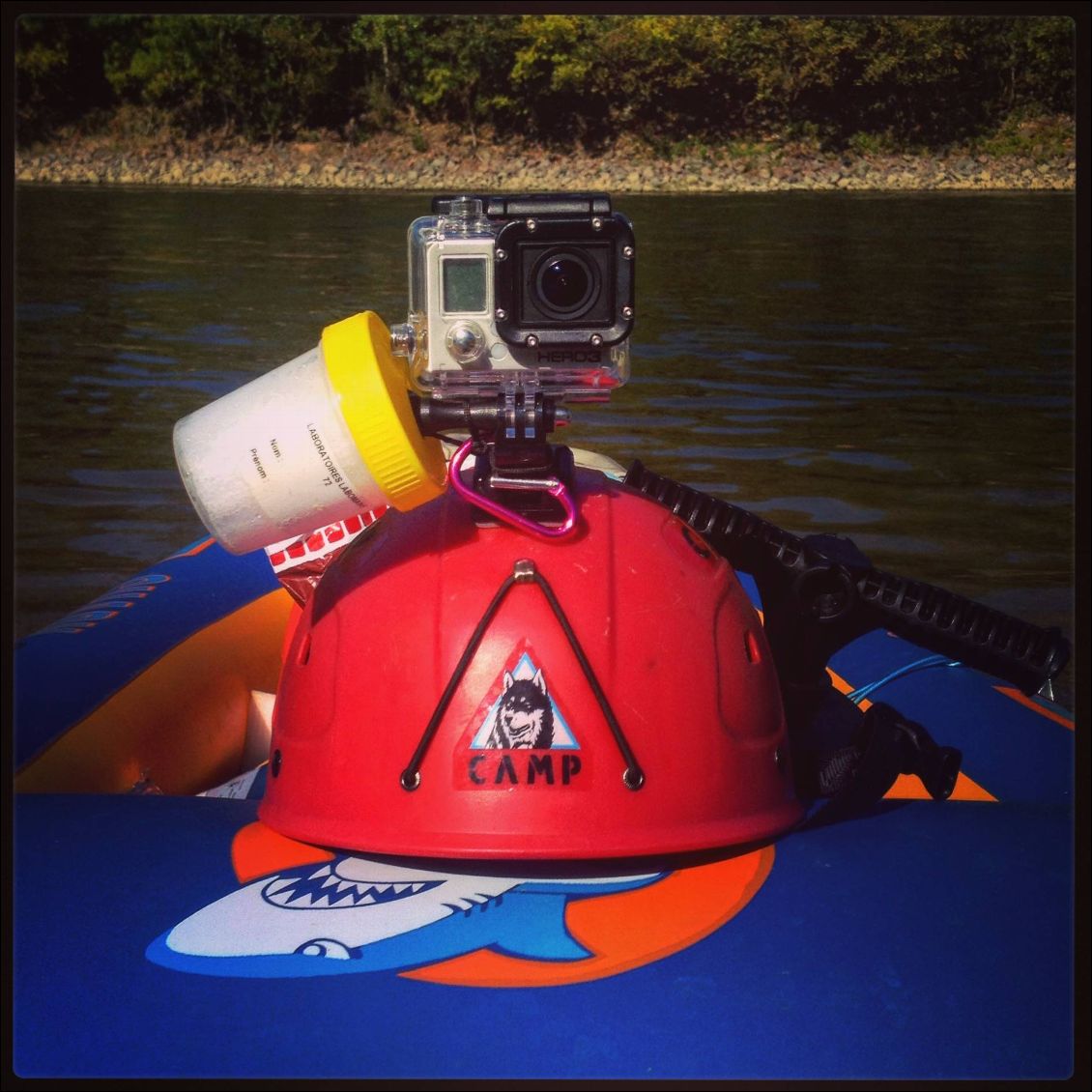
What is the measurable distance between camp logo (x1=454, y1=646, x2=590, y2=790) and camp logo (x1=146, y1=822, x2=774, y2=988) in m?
0.11

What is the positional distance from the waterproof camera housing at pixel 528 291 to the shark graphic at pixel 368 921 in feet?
1.55

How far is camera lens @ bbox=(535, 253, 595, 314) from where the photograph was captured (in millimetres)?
1401

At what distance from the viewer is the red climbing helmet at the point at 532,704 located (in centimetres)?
140

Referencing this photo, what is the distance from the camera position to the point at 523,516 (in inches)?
57.5

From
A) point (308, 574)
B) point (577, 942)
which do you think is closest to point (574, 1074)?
point (577, 942)

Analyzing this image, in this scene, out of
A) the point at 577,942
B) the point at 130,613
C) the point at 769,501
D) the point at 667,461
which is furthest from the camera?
the point at 667,461

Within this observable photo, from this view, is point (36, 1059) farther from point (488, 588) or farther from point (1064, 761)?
point (1064, 761)

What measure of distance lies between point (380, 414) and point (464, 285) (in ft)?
0.52

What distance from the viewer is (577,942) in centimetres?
136

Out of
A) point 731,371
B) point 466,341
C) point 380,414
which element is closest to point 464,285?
point 466,341

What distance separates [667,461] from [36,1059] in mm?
5942

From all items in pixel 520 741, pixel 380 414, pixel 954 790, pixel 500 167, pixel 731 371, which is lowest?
pixel 954 790

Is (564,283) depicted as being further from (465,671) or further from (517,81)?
(517,81)

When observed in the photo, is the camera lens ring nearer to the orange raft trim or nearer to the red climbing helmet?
the red climbing helmet
